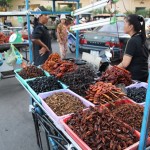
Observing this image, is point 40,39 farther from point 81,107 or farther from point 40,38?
point 81,107

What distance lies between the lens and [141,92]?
207 cm

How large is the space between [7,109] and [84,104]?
245 centimetres

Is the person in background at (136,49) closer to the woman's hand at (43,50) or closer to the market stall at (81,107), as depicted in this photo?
the market stall at (81,107)

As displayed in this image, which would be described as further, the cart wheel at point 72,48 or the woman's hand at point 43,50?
the cart wheel at point 72,48

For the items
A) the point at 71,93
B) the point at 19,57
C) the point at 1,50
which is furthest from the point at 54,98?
the point at 1,50

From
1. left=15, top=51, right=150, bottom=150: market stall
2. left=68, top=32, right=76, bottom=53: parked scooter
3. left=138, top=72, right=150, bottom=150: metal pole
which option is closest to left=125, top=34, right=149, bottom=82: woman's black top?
left=15, top=51, right=150, bottom=150: market stall

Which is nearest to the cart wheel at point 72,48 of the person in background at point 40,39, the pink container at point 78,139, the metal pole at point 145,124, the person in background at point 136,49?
the person in background at point 40,39

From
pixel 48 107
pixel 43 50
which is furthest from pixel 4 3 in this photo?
pixel 48 107

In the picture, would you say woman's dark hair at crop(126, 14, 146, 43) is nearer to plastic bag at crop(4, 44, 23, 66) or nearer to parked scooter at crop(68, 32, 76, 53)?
plastic bag at crop(4, 44, 23, 66)

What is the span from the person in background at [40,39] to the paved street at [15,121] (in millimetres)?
942

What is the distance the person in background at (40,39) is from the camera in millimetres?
4035

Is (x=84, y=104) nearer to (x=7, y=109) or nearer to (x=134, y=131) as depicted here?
(x=134, y=131)

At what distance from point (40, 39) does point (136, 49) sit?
6.93ft

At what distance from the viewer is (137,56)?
9.02 ft
